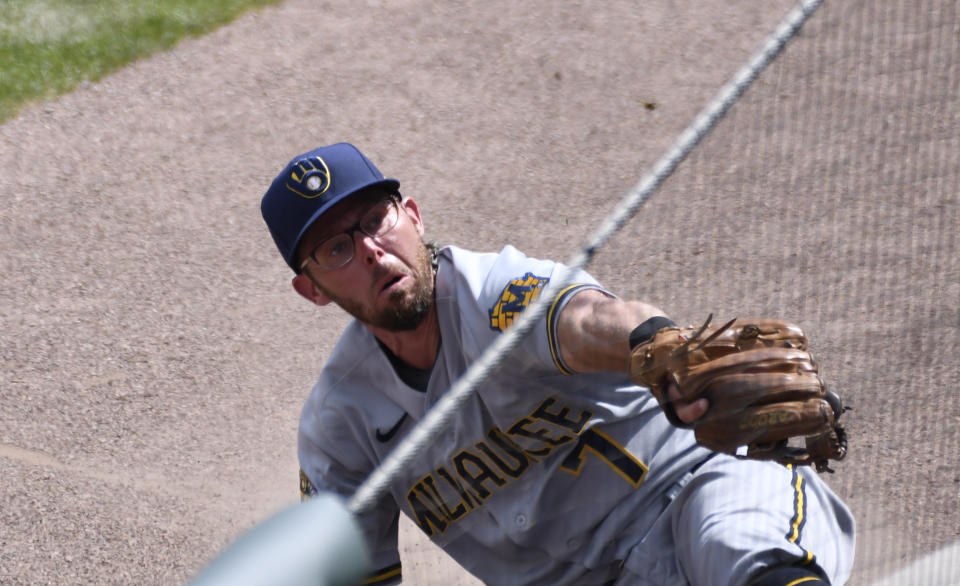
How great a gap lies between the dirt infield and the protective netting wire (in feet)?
1.35

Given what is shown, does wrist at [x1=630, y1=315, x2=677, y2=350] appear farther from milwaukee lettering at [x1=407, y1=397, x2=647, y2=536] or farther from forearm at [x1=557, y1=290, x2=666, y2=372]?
milwaukee lettering at [x1=407, y1=397, x2=647, y2=536]

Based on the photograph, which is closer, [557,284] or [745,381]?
[557,284]

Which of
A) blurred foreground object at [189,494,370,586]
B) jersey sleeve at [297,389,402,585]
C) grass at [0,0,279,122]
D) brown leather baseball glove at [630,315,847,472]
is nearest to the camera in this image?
blurred foreground object at [189,494,370,586]

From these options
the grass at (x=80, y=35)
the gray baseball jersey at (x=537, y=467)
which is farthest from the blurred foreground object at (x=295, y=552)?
the grass at (x=80, y=35)

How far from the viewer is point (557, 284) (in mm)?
1555

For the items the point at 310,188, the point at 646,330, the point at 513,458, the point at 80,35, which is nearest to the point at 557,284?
the point at 646,330

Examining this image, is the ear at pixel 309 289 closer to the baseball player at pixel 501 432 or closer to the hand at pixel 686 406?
the baseball player at pixel 501 432

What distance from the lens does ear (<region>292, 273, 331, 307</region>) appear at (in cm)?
236

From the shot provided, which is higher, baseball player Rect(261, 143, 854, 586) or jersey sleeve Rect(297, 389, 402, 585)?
baseball player Rect(261, 143, 854, 586)

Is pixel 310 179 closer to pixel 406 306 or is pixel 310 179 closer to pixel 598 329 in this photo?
pixel 406 306

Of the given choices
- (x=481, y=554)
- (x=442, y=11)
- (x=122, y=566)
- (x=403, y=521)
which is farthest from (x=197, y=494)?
(x=442, y=11)

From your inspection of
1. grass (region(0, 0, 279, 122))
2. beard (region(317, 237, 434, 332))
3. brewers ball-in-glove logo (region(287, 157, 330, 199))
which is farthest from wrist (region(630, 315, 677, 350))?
grass (region(0, 0, 279, 122))

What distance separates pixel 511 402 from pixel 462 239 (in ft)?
7.42

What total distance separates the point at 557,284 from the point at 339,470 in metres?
0.91
